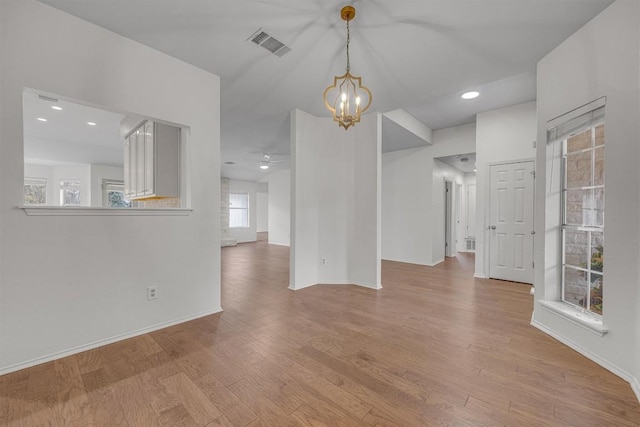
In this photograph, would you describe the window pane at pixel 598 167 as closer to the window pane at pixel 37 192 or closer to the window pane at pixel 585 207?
the window pane at pixel 585 207

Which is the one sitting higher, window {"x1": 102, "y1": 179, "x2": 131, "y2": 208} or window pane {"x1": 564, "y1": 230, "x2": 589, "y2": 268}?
window {"x1": 102, "y1": 179, "x2": 131, "y2": 208}

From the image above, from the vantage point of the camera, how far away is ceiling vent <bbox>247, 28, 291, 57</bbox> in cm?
235

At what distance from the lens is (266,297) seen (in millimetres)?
3596

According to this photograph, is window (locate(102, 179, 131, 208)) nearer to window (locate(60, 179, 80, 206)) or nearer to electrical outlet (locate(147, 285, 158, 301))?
window (locate(60, 179, 80, 206))

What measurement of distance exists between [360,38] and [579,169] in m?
2.42

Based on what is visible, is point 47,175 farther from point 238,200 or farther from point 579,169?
point 579,169

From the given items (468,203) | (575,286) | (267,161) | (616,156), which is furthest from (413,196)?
(267,161)

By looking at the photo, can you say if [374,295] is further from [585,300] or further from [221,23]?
[221,23]

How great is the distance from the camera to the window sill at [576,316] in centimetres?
207

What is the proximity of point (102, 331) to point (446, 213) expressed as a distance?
6895mm

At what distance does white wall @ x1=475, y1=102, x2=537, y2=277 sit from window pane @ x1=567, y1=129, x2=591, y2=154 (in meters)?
1.82

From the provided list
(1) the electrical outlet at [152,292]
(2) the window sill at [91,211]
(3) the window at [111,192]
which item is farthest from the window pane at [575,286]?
(3) the window at [111,192]

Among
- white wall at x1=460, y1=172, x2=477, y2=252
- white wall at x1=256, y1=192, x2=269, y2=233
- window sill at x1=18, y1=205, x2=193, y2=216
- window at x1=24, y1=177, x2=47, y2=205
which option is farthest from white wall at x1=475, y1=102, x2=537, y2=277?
window at x1=24, y1=177, x2=47, y2=205

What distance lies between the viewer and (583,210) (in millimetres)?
2471
